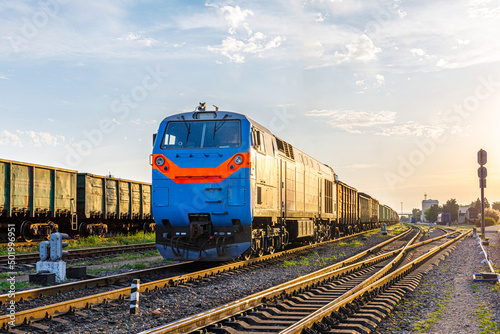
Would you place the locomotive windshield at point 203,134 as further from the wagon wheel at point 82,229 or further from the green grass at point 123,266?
the wagon wheel at point 82,229

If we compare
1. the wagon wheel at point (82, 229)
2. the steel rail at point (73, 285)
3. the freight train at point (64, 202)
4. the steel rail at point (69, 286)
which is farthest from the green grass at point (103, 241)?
the steel rail at point (73, 285)

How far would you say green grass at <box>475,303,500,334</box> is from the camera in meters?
6.45

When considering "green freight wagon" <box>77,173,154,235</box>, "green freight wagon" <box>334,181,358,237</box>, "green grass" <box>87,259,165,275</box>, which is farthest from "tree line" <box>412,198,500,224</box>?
"green grass" <box>87,259,165,275</box>

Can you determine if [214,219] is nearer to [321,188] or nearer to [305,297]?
[305,297]

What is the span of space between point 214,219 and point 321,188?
36.9 feet

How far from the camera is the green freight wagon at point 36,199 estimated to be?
1767 centimetres

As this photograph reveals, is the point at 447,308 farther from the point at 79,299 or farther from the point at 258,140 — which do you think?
the point at 258,140

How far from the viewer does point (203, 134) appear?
12.2 metres

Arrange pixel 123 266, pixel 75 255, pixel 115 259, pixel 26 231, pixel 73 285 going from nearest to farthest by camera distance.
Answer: pixel 73 285, pixel 123 266, pixel 115 259, pixel 75 255, pixel 26 231

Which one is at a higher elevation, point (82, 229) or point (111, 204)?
point (111, 204)

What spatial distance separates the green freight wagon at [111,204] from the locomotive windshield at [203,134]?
11841 millimetres

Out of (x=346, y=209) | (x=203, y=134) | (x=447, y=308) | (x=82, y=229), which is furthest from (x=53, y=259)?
(x=346, y=209)

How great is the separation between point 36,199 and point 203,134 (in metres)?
10.3

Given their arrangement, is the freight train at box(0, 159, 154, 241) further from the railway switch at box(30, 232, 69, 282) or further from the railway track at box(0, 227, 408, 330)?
the railway track at box(0, 227, 408, 330)
